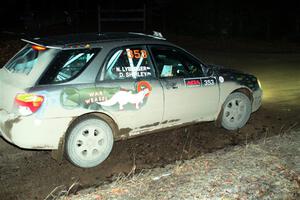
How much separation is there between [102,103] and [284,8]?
17.7 m

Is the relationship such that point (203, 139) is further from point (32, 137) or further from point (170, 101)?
point (32, 137)

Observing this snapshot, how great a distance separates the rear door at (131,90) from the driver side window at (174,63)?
0.20 m

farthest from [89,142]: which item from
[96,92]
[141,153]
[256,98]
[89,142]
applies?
[256,98]

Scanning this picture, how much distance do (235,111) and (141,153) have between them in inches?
70.7

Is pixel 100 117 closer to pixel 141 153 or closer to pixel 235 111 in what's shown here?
pixel 141 153

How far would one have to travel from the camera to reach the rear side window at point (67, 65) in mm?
5359

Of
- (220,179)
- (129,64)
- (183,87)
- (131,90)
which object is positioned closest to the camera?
(220,179)

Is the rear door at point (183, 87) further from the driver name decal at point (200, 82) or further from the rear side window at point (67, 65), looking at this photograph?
the rear side window at point (67, 65)

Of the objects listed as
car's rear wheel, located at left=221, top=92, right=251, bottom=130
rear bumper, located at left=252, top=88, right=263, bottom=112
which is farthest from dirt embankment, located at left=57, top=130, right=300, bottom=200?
rear bumper, located at left=252, top=88, right=263, bottom=112

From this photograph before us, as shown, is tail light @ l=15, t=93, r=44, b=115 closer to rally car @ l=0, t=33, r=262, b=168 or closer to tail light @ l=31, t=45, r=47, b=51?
rally car @ l=0, t=33, r=262, b=168

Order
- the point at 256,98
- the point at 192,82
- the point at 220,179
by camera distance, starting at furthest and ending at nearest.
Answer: the point at 256,98, the point at 192,82, the point at 220,179

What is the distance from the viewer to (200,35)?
22641mm

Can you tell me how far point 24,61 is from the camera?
19.0 ft

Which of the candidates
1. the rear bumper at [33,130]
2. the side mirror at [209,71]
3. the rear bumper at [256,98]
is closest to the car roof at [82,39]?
the side mirror at [209,71]
